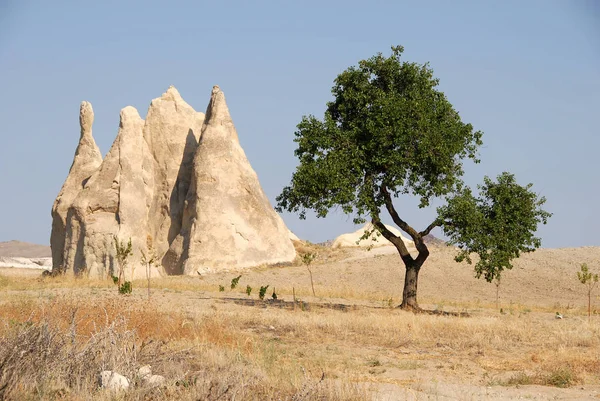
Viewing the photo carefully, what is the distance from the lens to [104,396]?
9492 mm

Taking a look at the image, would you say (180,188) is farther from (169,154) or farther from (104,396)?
(104,396)

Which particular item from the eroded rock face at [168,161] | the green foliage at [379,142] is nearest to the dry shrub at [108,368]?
the green foliage at [379,142]

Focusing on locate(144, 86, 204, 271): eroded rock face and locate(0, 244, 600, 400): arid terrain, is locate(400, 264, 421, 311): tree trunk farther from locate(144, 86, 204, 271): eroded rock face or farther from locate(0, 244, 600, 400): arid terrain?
locate(144, 86, 204, 271): eroded rock face

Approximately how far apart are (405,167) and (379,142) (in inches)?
51.1

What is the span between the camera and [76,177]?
46344 millimetres

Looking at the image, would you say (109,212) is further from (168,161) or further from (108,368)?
(108,368)

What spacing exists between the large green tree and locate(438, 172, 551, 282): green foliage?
35mm

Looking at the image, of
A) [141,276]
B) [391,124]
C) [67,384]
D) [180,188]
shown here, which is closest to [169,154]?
[180,188]

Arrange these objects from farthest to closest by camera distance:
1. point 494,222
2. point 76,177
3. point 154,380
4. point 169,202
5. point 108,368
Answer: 1. point 76,177
2. point 169,202
3. point 494,222
4. point 108,368
5. point 154,380

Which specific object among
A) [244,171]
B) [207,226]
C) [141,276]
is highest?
[244,171]

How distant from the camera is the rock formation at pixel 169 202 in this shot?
42.2 meters

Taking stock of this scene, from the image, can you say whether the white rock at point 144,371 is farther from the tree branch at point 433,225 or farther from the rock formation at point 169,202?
the rock formation at point 169,202

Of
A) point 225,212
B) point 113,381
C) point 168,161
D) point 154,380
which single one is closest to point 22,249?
point 168,161

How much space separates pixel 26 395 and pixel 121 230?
33381 mm
